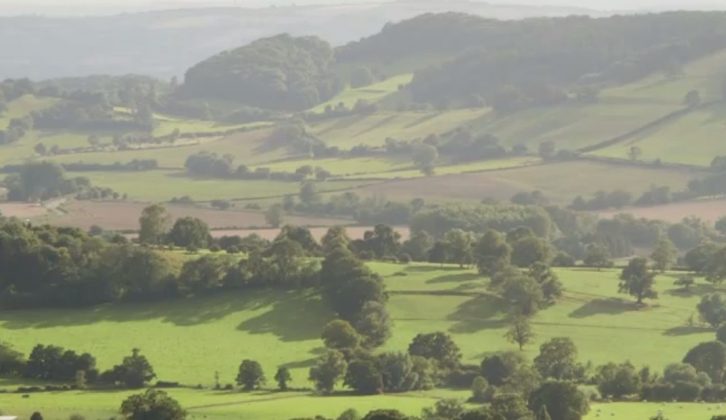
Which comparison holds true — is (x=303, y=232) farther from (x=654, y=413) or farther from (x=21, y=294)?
(x=654, y=413)

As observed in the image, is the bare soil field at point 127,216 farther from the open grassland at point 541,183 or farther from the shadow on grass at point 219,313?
the shadow on grass at point 219,313

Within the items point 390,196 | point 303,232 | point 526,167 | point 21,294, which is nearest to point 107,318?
point 21,294

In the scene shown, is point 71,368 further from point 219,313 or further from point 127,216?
point 127,216

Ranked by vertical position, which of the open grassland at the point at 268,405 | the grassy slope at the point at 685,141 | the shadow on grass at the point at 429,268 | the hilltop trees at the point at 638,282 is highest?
the grassy slope at the point at 685,141

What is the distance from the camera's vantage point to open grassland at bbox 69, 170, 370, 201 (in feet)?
556

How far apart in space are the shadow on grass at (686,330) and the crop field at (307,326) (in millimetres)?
181

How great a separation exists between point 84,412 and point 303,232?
135 feet

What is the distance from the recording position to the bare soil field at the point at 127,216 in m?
144

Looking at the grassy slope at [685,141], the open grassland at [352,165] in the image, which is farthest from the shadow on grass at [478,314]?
the open grassland at [352,165]

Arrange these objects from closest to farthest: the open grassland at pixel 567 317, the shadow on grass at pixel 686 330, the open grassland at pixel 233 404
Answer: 1. the open grassland at pixel 233 404
2. the open grassland at pixel 567 317
3. the shadow on grass at pixel 686 330

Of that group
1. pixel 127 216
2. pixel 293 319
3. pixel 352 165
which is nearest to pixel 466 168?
pixel 352 165

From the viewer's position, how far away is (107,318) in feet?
309

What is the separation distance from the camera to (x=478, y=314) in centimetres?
9419

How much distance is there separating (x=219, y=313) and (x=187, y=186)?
280ft
